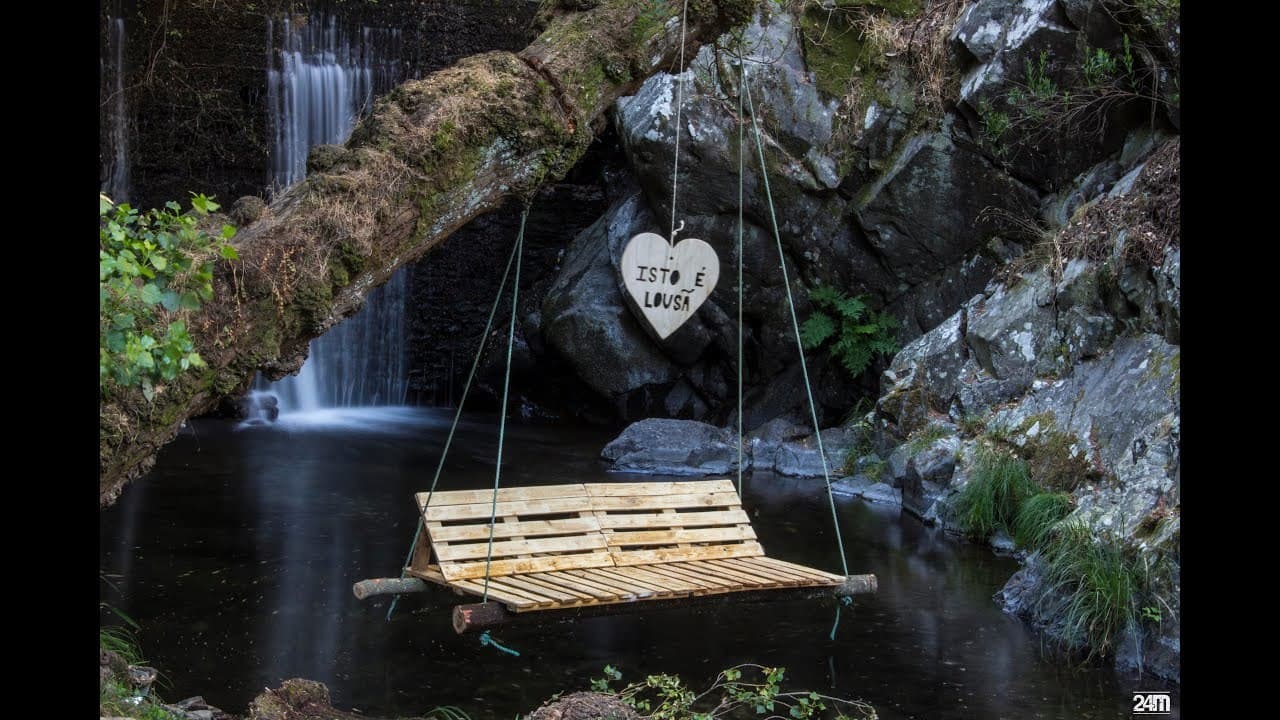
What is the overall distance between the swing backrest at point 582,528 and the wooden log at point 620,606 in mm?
408

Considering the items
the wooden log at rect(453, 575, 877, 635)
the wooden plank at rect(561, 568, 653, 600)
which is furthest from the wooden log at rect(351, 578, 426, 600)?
the wooden plank at rect(561, 568, 653, 600)

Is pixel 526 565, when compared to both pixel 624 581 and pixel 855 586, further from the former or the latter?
pixel 855 586

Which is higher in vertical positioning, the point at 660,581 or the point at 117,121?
the point at 117,121

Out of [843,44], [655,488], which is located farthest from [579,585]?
[843,44]

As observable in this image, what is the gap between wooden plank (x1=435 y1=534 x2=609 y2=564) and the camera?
449cm

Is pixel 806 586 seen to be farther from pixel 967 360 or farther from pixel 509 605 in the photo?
pixel 967 360

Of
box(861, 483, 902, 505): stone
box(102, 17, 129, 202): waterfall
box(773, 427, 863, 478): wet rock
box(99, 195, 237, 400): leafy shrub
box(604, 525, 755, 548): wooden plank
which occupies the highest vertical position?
box(102, 17, 129, 202): waterfall

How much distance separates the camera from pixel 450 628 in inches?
241

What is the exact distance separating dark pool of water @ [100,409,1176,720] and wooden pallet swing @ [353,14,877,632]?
1.23ft

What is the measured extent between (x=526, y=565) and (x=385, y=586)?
1.90 ft

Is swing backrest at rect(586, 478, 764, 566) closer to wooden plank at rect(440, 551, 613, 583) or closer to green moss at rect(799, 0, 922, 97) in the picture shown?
wooden plank at rect(440, 551, 613, 583)

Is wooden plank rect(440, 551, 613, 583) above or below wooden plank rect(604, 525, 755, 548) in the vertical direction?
below

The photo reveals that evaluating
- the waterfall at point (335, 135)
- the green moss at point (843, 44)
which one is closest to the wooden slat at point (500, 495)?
the green moss at point (843, 44)
